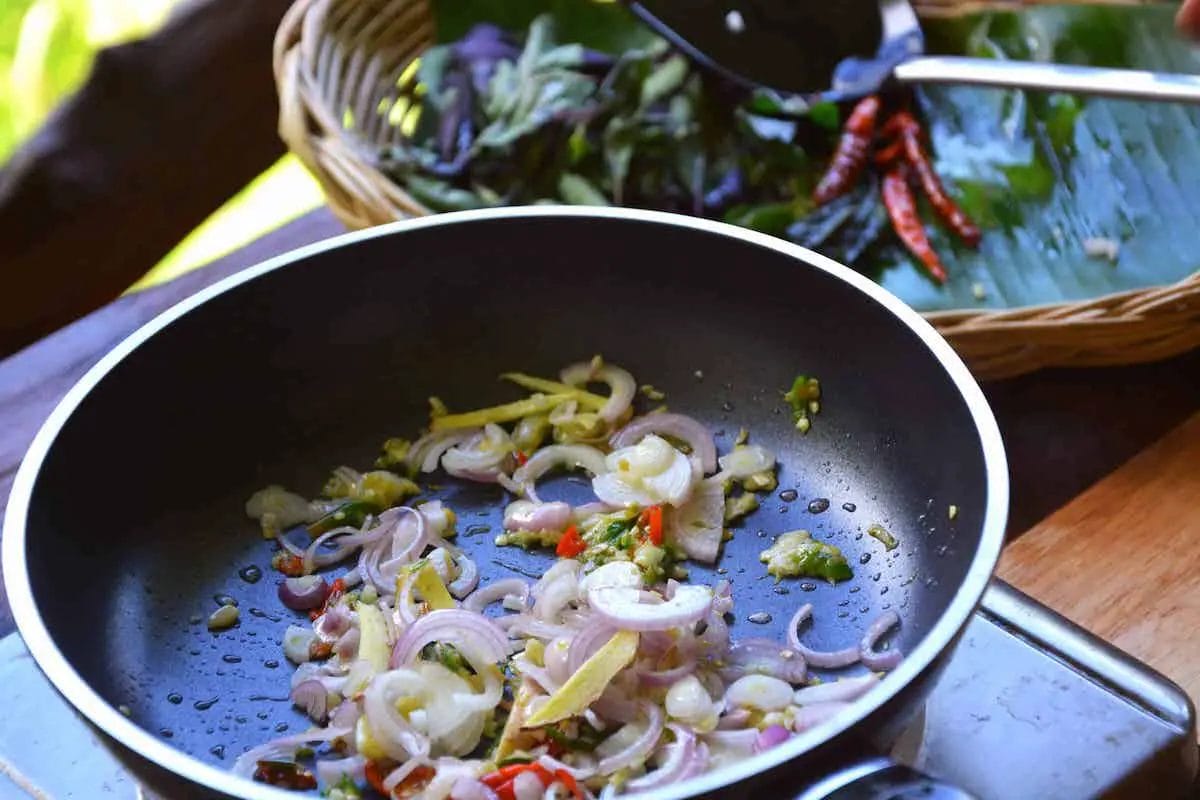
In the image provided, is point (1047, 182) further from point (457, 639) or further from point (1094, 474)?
point (457, 639)

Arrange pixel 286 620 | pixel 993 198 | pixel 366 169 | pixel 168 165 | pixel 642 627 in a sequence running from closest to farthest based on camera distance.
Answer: pixel 642 627
pixel 286 620
pixel 366 169
pixel 993 198
pixel 168 165

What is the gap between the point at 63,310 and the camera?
1615 mm

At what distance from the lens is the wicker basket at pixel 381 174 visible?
45.6 inches

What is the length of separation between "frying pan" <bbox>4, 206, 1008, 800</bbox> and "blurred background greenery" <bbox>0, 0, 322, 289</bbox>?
1133 millimetres

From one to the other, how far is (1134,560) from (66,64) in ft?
6.56

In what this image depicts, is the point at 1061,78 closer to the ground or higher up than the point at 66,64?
closer to the ground

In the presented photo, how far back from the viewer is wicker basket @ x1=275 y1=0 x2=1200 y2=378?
3.80ft

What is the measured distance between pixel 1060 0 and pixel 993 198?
326mm

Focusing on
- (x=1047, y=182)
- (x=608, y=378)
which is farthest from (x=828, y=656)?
(x=1047, y=182)

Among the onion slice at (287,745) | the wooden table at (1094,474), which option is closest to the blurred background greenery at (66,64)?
the wooden table at (1094,474)

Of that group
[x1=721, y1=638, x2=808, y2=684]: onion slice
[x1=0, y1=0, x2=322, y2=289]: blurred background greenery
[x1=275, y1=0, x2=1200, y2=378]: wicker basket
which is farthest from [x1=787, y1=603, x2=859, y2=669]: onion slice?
[x1=0, y1=0, x2=322, y2=289]: blurred background greenery

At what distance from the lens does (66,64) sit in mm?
2238

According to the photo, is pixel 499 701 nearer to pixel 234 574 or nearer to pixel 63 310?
pixel 234 574

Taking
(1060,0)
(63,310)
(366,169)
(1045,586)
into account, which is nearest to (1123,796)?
(1045,586)
